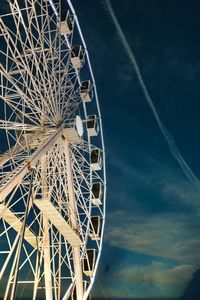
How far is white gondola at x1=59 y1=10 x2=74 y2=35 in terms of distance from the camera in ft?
70.2

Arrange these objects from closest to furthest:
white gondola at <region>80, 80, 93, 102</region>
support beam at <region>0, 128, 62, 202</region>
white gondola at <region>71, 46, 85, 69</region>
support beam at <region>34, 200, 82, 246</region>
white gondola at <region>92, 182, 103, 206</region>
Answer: support beam at <region>0, 128, 62, 202</region> < support beam at <region>34, 200, 82, 246</region> < white gondola at <region>92, 182, 103, 206</region> < white gondola at <region>71, 46, 85, 69</region> < white gondola at <region>80, 80, 93, 102</region>

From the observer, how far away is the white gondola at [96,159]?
72.5 feet

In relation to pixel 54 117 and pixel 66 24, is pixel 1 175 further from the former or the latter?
pixel 66 24

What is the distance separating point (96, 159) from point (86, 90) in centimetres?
431

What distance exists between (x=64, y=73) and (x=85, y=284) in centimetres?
1041

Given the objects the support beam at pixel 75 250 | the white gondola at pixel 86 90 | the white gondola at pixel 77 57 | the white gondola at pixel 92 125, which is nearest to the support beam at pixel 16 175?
the support beam at pixel 75 250

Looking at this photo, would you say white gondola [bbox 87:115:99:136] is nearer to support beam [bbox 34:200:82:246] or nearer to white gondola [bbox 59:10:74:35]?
white gondola [bbox 59:10:74:35]

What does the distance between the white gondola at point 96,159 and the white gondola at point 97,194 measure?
960mm

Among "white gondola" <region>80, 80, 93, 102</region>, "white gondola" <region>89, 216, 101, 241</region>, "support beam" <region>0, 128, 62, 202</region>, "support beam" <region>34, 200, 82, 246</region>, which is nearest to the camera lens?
"support beam" <region>0, 128, 62, 202</region>

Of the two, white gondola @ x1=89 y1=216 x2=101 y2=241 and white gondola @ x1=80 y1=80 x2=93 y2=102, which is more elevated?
white gondola @ x1=80 y1=80 x2=93 y2=102

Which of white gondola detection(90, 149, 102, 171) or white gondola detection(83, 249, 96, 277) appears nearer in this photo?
white gondola detection(83, 249, 96, 277)

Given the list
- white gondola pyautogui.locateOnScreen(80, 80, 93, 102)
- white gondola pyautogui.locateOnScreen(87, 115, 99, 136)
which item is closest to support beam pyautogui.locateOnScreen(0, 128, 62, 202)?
white gondola pyautogui.locateOnScreen(87, 115, 99, 136)

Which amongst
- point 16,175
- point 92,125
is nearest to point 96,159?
point 92,125

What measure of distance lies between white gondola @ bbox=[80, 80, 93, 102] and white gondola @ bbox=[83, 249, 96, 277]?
351 inches
